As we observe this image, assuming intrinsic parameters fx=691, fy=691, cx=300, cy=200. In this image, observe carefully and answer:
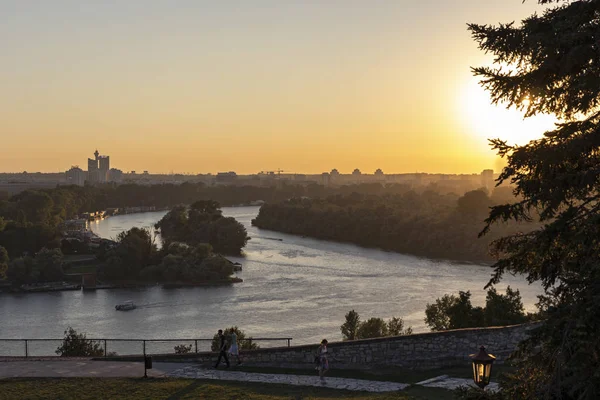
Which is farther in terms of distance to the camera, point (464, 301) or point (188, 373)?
point (464, 301)

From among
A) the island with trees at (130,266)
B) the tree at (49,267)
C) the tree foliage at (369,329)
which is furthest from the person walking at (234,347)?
the tree at (49,267)

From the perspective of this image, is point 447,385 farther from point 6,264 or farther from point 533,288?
point 6,264

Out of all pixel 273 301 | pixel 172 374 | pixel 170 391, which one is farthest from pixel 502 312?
pixel 273 301

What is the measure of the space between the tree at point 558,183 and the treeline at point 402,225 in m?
46.0

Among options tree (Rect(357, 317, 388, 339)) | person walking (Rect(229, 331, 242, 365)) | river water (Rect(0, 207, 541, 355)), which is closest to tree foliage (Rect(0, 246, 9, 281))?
river water (Rect(0, 207, 541, 355))

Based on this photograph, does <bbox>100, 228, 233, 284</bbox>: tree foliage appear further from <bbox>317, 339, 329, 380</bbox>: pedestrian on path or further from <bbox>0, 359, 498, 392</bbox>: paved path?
<bbox>317, 339, 329, 380</bbox>: pedestrian on path

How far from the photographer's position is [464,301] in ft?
65.1

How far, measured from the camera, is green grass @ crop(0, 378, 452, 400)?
36.5 ft

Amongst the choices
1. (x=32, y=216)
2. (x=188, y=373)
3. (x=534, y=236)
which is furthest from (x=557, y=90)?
(x=32, y=216)

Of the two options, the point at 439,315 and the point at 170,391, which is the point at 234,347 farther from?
the point at 439,315

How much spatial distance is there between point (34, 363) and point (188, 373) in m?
3.35

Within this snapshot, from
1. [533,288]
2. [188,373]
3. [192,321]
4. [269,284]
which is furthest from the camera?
[269,284]

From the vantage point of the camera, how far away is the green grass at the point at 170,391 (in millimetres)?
11125

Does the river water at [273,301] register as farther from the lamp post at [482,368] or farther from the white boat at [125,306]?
the lamp post at [482,368]
